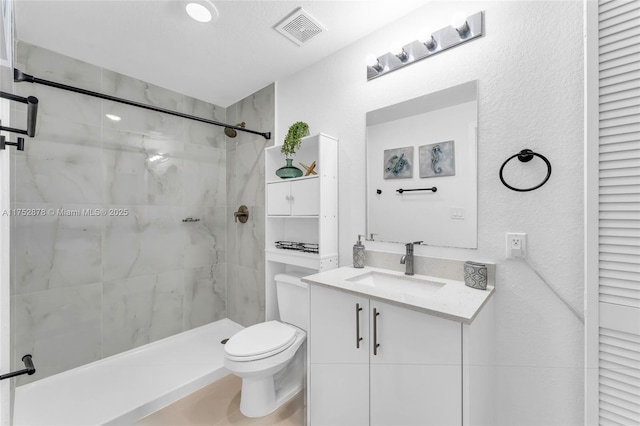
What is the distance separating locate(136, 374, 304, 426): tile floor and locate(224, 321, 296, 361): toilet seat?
380 millimetres

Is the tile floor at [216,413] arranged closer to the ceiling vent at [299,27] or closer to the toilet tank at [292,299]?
the toilet tank at [292,299]

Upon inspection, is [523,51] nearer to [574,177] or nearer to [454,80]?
[454,80]

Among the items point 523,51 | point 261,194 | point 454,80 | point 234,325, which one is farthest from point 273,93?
point 234,325

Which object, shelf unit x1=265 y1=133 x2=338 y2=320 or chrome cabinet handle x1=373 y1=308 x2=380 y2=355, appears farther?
shelf unit x1=265 y1=133 x2=338 y2=320

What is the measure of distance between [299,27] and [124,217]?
Result: 1.85 metres

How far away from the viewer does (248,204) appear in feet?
7.79

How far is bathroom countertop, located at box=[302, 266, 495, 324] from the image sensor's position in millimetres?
868

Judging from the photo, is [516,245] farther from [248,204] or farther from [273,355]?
[248,204]

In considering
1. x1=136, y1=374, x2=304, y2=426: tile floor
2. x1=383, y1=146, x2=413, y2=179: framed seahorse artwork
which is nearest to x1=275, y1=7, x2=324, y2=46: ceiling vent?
x1=383, y1=146, x2=413, y2=179: framed seahorse artwork

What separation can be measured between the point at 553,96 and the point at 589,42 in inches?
8.8

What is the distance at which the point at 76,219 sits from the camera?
176 cm

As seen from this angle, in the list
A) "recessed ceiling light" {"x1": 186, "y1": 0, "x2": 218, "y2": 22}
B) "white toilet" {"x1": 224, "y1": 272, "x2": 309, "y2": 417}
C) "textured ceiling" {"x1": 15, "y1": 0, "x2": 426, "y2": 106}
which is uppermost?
"textured ceiling" {"x1": 15, "y1": 0, "x2": 426, "y2": 106}

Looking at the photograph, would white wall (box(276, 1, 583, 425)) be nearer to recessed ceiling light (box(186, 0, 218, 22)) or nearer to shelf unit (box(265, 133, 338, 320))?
shelf unit (box(265, 133, 338, 320))

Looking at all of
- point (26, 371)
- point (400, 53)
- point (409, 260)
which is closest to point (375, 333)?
point (409, 260)
